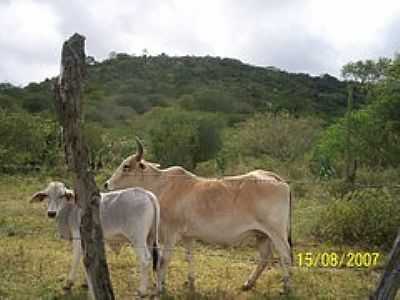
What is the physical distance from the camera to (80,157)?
14.9 ft

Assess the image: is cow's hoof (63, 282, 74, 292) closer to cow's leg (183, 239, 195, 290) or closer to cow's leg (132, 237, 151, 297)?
cow's leg (132, 237, 151, 297)

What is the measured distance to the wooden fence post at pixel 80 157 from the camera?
4484 mm

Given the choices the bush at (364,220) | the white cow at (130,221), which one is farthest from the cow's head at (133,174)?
the bush at (364,220)

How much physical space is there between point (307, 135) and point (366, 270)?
13.6 metres

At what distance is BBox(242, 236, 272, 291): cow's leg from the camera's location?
7.30m

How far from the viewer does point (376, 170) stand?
14172 mm

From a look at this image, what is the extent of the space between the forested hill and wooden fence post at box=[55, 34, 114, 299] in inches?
1016

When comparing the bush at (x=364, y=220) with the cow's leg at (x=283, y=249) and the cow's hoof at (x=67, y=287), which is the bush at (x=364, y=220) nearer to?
the cow's leg at (x=283, y=249)

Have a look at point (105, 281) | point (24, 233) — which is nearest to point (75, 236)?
point (105, 281)

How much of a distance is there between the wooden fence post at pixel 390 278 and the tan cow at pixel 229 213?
9.12ft

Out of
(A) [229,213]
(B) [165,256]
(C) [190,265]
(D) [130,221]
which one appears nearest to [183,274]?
(C) [190,265]

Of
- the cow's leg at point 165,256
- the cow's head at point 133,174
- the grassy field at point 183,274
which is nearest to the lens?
the grassy field at point 183,274
